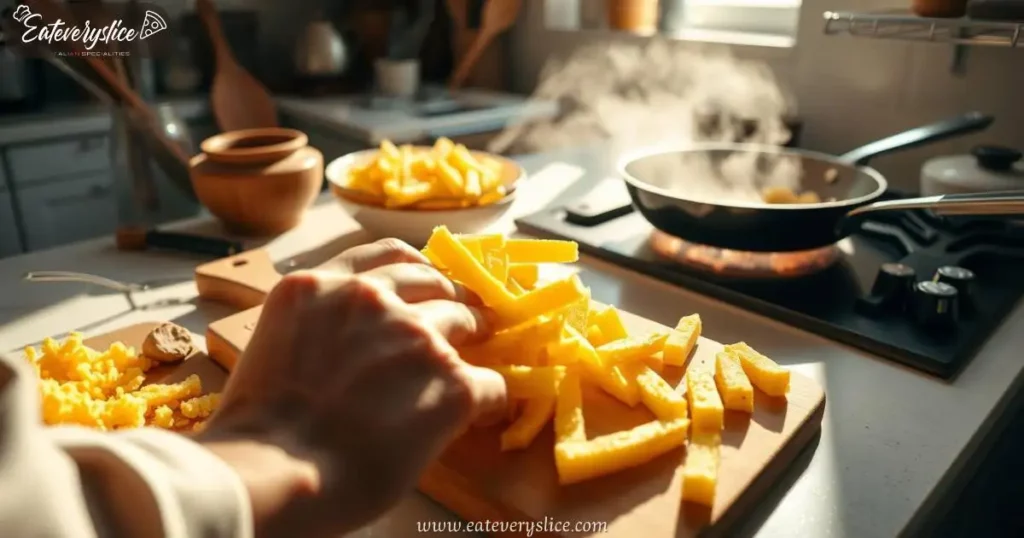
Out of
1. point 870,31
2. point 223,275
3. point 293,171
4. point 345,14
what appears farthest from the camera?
point 345,14

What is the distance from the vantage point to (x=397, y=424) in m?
0.48

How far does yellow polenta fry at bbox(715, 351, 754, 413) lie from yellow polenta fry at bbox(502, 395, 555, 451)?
0.17 metres

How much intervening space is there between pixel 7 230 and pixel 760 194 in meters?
2.24

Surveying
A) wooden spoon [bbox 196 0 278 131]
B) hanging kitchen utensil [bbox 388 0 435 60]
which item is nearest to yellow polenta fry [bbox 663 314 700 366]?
wooden spoon [bbox 196 0 278 131]

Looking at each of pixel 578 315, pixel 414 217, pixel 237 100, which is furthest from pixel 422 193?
pixel 237 100

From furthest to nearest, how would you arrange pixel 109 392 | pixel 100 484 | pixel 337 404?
1. pixel 109 392
2. pixel 337 404
3. pixel 100 484

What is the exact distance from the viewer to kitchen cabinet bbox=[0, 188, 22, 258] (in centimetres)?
219

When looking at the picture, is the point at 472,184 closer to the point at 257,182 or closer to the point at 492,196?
the point at 492,196

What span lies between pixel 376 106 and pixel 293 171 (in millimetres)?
1344

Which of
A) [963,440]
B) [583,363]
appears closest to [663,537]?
[583,363]

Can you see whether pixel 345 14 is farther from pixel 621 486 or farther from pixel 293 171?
pixel 621 486

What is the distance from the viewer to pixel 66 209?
2330 mm

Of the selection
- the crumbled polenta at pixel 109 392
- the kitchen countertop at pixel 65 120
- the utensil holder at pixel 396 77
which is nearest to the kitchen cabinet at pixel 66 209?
the kitchen countertop at pixel 65 120

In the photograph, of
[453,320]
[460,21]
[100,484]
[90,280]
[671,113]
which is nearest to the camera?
[100,484]
